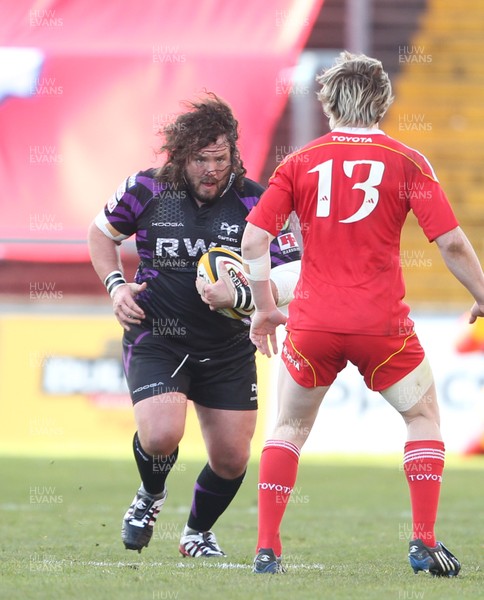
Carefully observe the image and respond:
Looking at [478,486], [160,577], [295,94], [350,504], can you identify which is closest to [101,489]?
[350,504]

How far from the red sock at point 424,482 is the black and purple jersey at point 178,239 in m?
1.28

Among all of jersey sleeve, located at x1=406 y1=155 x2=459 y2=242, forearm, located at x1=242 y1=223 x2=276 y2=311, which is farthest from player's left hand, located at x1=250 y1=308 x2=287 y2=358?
jersey sleeve, located at x1=406 y1=155 x2=459 y2=242

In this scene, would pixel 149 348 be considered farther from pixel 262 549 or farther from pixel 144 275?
pixel 262 549

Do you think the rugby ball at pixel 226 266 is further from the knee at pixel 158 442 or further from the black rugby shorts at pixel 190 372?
the knee at pixel 158 442

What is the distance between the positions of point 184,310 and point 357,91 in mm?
1584

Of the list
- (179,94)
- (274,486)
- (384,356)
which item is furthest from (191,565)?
(179,94)

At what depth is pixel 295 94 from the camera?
1714cm

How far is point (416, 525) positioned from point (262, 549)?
636mm

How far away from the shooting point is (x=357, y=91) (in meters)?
4.91

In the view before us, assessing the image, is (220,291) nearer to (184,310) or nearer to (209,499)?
(184,310)

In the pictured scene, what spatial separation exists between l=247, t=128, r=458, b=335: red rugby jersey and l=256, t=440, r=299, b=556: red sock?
1.72 feet

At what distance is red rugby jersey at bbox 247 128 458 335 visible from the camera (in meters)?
4.84

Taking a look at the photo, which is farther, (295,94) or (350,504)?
(295,94)

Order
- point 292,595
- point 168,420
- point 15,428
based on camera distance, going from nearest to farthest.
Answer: point 292,595 < point 168,420 < point 15,428
